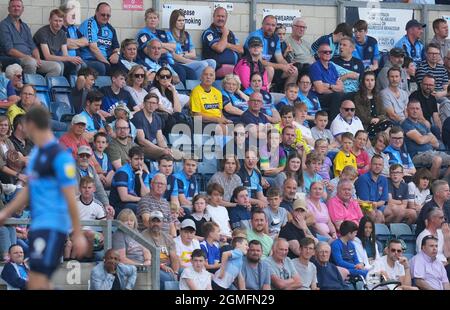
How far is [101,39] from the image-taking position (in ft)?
65.2

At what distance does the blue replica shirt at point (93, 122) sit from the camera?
715 inches

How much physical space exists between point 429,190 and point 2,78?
→ 5.90 meters

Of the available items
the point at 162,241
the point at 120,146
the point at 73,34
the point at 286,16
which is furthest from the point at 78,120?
the point at 286,16

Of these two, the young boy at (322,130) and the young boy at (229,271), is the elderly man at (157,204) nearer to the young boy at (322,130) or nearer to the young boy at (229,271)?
the young boy at (229,271)

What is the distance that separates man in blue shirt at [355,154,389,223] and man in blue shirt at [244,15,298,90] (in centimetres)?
217

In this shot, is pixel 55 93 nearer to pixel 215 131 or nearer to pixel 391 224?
pixel 215 131

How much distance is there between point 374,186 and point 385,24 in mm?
4169

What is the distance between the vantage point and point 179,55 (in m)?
20.4

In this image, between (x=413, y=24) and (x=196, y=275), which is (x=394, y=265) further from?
(x=413, y=24)

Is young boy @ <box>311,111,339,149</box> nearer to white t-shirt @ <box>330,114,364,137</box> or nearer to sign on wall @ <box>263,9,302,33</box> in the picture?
white t-shirt @ <box>330,114,364,137</box>

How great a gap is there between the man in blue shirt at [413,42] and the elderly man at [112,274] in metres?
8.31

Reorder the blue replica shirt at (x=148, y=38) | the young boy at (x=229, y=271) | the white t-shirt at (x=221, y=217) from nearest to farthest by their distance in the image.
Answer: the young boy at (x=229, y=271)
the white t-shirt at (x=221, y=217)
the blue replica shirt at (x=148, y=38)

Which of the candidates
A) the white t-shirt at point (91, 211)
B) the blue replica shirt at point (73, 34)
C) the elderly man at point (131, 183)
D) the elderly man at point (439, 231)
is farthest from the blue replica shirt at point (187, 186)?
the elderly man at point (439, 231)

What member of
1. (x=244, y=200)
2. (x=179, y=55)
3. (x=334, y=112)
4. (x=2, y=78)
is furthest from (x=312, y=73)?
(x=2, y=78)
